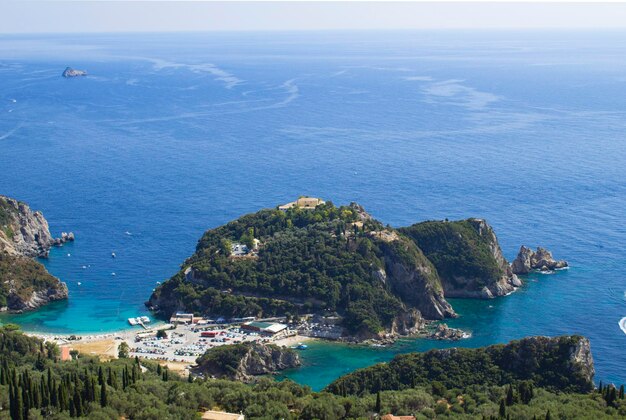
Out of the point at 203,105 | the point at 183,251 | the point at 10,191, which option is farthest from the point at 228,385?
the point at 203,105

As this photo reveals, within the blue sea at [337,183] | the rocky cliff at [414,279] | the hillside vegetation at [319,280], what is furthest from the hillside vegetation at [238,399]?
the rocky cliff at [414,279]

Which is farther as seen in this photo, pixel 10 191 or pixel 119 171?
pixel 119 171

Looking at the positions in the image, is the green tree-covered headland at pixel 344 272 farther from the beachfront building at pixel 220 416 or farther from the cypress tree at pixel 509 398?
the beachfront building at pixel 220 416

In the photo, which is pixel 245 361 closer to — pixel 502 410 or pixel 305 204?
pixel 502 410

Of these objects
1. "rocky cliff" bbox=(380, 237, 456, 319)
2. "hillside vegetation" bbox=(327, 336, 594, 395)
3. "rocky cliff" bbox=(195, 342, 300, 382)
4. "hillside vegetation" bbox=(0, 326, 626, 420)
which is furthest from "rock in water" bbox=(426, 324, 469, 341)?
"hillside vegetation" bbox=(0, 326, 626, 420)

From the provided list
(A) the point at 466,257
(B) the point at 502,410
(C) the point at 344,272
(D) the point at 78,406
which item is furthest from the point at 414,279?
(D) the point at 78,406

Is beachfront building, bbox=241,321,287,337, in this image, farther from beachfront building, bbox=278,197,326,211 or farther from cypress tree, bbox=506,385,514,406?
cypress tree, bbox=506,385,514,406

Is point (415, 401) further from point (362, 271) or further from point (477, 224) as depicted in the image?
point (477, 224)
